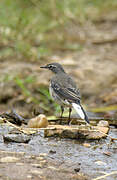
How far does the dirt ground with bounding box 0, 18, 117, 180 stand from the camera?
3.90m

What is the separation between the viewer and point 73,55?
11711mm

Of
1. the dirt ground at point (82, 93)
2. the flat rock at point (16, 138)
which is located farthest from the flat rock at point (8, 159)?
the flat rock at point (16, 138)

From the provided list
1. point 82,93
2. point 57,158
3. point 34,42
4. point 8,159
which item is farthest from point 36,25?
point 8,159

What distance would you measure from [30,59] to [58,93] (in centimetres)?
437

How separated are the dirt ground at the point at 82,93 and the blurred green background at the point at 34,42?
0.03 metres

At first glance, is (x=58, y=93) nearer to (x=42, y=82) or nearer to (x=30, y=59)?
(x=42, y=82)

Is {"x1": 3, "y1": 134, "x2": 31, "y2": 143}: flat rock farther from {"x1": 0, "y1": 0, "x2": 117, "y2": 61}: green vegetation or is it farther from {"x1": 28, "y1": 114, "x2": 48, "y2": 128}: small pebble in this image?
{"x1": 0, "y1": 0, "x2": 117, "y2": 61}: green vegetation

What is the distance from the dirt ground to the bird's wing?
2.68ft

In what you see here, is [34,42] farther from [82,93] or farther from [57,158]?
[57,158]

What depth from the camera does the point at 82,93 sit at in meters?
9.88

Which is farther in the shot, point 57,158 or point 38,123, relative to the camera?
point 38,123

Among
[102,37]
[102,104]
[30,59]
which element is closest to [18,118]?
[102,104]

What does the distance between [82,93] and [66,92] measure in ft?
11.2

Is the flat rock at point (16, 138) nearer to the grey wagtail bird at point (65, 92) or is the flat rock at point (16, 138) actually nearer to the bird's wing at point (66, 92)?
the grey wagtail bird at point (65, 92)
